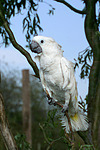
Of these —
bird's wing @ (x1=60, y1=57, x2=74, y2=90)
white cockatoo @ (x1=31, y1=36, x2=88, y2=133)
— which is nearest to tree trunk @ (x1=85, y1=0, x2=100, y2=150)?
white cockatoo @ (x1=31, y1=36, x2=88, y2=133)

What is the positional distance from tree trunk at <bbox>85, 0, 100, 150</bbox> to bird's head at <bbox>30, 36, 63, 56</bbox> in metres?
0.54

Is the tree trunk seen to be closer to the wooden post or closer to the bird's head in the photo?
the bird's head

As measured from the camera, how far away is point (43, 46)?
1249 mm

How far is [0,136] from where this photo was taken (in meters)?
1.70

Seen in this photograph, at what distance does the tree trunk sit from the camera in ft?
5.52

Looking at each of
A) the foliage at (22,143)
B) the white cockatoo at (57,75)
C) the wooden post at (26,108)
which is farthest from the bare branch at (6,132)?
the wooden post at (26,108)

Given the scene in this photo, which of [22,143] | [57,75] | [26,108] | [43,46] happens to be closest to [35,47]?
[43,46]

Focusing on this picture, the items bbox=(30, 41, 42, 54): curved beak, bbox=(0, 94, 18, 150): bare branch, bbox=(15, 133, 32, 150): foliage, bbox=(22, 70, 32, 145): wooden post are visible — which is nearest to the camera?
bbox=(30, 41, 42, 54): curved beak

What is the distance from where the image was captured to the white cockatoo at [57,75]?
125 centimetres

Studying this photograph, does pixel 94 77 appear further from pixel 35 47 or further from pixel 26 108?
pixel 26 108

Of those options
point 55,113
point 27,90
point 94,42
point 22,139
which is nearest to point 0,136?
point 22,139

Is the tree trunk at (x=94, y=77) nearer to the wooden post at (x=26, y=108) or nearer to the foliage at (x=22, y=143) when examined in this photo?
the foliage at (x=22, y=143)

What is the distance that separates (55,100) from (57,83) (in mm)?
143

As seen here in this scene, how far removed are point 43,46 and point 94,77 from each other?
2.20 ft
